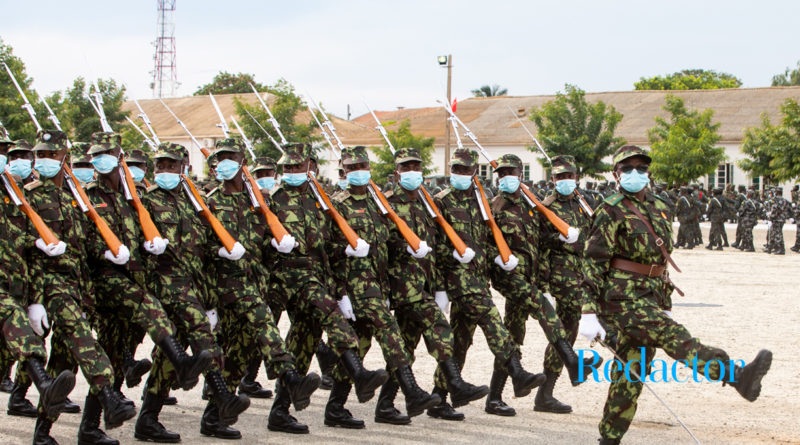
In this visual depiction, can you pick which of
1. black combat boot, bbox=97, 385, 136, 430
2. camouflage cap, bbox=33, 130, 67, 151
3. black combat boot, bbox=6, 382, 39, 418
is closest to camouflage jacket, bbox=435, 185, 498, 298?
black combat boot, bbox=97, 385, 136, 430

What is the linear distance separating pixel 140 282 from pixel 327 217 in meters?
1.47

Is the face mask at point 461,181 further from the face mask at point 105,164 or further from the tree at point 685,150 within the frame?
the tree at point 685,150

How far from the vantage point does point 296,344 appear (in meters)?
7.08

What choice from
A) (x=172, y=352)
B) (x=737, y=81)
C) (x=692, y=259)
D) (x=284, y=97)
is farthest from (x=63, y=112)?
(x=737, y=81)

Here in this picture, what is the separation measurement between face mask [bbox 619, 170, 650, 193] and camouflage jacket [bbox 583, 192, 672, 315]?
66mm

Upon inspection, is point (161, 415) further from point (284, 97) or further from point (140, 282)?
point (284, 97)

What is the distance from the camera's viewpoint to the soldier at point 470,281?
7098mm

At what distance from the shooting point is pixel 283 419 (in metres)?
6.76

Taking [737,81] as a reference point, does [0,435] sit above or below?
below

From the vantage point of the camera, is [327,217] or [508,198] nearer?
[327,217]

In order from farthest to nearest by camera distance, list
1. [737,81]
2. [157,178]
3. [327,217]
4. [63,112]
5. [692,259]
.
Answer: [737,81] → [63,112] → [692,259] → [327,217] → [157,178]

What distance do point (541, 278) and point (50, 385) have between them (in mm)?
4064

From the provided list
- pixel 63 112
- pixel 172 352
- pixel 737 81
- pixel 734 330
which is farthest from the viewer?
pixel 737 81

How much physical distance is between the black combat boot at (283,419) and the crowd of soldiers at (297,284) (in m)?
0.02
